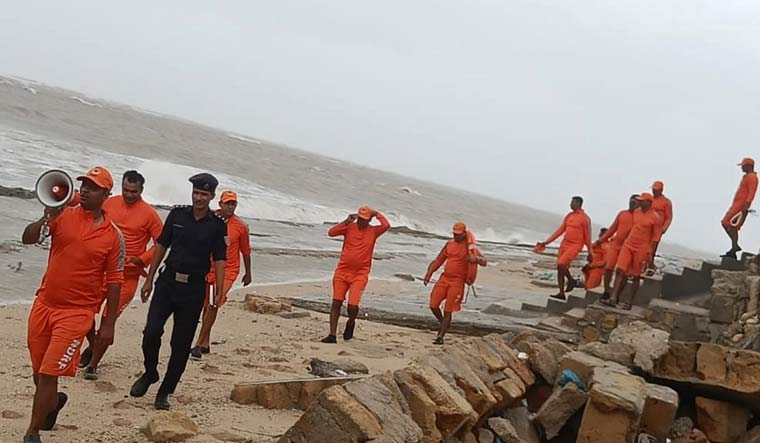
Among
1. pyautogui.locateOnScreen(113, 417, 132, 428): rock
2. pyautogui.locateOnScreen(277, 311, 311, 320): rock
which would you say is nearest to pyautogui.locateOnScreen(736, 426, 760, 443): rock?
pyautogui.locateOnScreen(113, 417, 132, 428): rock

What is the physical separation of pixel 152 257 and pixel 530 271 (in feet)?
61.2

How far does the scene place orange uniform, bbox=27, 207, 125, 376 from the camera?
441cm

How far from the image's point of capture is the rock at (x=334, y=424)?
12.3 feet

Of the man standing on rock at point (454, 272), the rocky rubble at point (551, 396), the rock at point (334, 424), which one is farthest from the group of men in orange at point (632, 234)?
the rock at point (334, 424)

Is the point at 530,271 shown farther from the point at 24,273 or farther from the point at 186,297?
the point at 186,297

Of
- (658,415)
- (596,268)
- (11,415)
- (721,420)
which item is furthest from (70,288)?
(596,268)

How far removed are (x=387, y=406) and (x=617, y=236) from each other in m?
7.93

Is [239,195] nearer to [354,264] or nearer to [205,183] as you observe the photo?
[354,264]

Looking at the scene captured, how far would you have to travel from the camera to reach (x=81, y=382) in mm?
6137

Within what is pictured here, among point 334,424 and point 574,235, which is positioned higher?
point 574,235

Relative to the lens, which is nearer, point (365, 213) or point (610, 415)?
point (610, 415)

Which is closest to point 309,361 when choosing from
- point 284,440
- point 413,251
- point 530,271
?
point 284,440

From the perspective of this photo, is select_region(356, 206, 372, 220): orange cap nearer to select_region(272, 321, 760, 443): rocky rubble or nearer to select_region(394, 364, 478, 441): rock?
select_region(272, 321, 760, 443): rocky rubble

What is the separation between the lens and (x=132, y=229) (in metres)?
6.60
